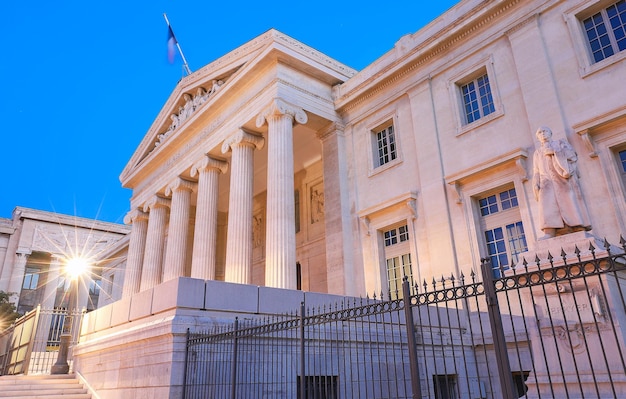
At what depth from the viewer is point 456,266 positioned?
45.5ft

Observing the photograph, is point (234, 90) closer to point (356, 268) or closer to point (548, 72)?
point (356, 268)

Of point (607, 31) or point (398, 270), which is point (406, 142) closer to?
point (398, 270)

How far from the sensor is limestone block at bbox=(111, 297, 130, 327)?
434 inches

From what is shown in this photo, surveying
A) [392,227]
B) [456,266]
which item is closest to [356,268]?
[392,227]

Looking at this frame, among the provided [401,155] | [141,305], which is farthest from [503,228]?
[141,305]

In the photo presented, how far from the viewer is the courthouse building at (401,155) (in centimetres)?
1121

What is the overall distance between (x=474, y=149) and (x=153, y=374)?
10707 millimetres

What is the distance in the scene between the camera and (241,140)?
18594 mm

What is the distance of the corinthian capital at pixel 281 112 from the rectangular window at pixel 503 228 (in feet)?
23.9

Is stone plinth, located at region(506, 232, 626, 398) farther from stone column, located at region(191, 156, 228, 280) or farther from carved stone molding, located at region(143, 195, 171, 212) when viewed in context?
carved stone molding, located at region(143, 195, 171, 212)

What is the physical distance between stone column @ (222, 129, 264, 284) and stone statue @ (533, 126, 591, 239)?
1112 cm

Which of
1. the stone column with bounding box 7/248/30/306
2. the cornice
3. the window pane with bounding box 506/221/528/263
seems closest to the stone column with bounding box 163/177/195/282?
the cornice

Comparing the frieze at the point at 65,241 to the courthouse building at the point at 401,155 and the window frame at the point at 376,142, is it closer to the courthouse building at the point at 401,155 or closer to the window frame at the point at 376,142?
the courthouse building at the point at 401,155

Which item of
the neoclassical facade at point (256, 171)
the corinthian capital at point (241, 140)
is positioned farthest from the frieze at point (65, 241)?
the corinthian capital at point (241, 140)
